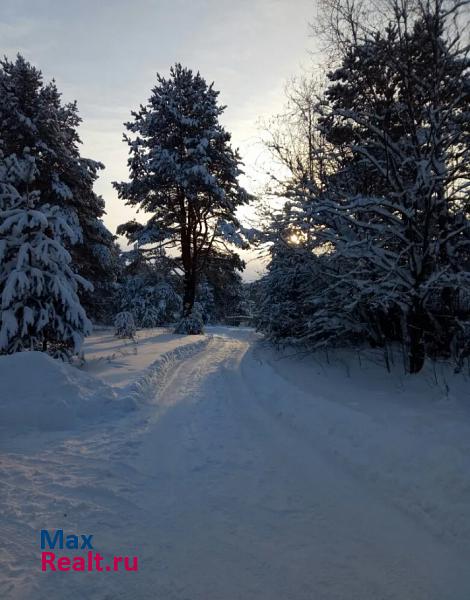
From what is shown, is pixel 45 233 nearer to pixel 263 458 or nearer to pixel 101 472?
pixel 101 472

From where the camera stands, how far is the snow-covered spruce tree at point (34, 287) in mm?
8016

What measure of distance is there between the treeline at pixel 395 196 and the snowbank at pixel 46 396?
4.99 metres

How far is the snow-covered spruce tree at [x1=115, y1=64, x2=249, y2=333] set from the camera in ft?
65.1

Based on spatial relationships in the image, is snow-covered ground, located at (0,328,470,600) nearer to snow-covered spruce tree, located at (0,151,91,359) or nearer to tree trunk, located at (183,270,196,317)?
snow-covered spruce tree, located at (0,151,91,359)

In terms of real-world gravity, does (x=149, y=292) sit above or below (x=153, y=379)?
above

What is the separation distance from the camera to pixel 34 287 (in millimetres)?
8188

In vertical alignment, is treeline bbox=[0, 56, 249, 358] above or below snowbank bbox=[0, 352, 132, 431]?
above

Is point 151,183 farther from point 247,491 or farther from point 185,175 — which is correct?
point 247,491

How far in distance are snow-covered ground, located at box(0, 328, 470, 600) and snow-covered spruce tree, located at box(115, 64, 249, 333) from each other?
583 inches

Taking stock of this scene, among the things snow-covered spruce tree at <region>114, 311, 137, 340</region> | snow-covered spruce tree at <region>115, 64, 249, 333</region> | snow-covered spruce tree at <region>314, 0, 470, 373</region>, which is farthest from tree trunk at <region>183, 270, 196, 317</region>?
snow-covered spruce tree at <region>314, 0, 470, 373</region>

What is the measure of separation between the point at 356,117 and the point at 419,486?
6.69 meters

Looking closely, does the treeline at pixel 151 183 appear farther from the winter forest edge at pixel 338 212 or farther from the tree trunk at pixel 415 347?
the tree trunk at pixel 415 347

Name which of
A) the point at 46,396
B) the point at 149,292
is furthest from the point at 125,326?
the point at 149,292

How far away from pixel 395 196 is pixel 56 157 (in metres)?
15.1
